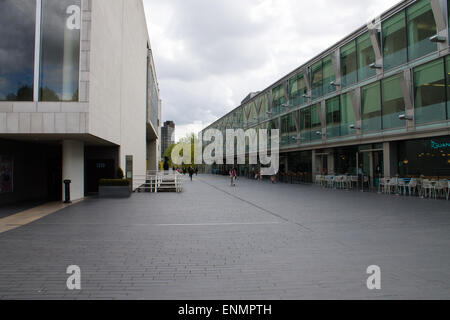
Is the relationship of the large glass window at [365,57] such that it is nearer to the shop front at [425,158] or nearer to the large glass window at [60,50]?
the shop front at [425,158]

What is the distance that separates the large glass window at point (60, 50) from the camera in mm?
12875

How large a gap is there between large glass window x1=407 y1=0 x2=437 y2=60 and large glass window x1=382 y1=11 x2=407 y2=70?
48cm

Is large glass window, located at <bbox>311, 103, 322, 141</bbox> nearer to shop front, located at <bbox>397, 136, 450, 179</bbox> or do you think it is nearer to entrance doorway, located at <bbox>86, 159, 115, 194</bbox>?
shop front, located at <bbox>397, 136, 450, 179</bbox>

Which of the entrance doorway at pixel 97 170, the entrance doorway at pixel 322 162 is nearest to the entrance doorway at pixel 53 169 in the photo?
the entrance doorway at pixel 97 170

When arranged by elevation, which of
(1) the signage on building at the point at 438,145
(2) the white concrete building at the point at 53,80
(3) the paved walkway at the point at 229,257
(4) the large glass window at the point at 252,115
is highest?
(4) the large glass window at the point at 252,115

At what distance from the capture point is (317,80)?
2969cm

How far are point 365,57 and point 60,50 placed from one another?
19.2 metres

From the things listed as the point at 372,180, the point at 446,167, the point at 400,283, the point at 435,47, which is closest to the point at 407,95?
the point at 435,47

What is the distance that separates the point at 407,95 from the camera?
62.6 feet

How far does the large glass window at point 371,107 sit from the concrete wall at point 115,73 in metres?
16.0

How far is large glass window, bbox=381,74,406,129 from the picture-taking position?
19.8 metres

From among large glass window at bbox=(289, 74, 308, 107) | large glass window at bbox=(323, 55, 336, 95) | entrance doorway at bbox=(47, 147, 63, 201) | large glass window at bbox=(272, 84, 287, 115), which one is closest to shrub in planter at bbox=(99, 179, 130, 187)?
entrance doorway at bbox=(47, 147, 63, 201)

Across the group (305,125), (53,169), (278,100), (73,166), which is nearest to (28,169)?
(53,169)
